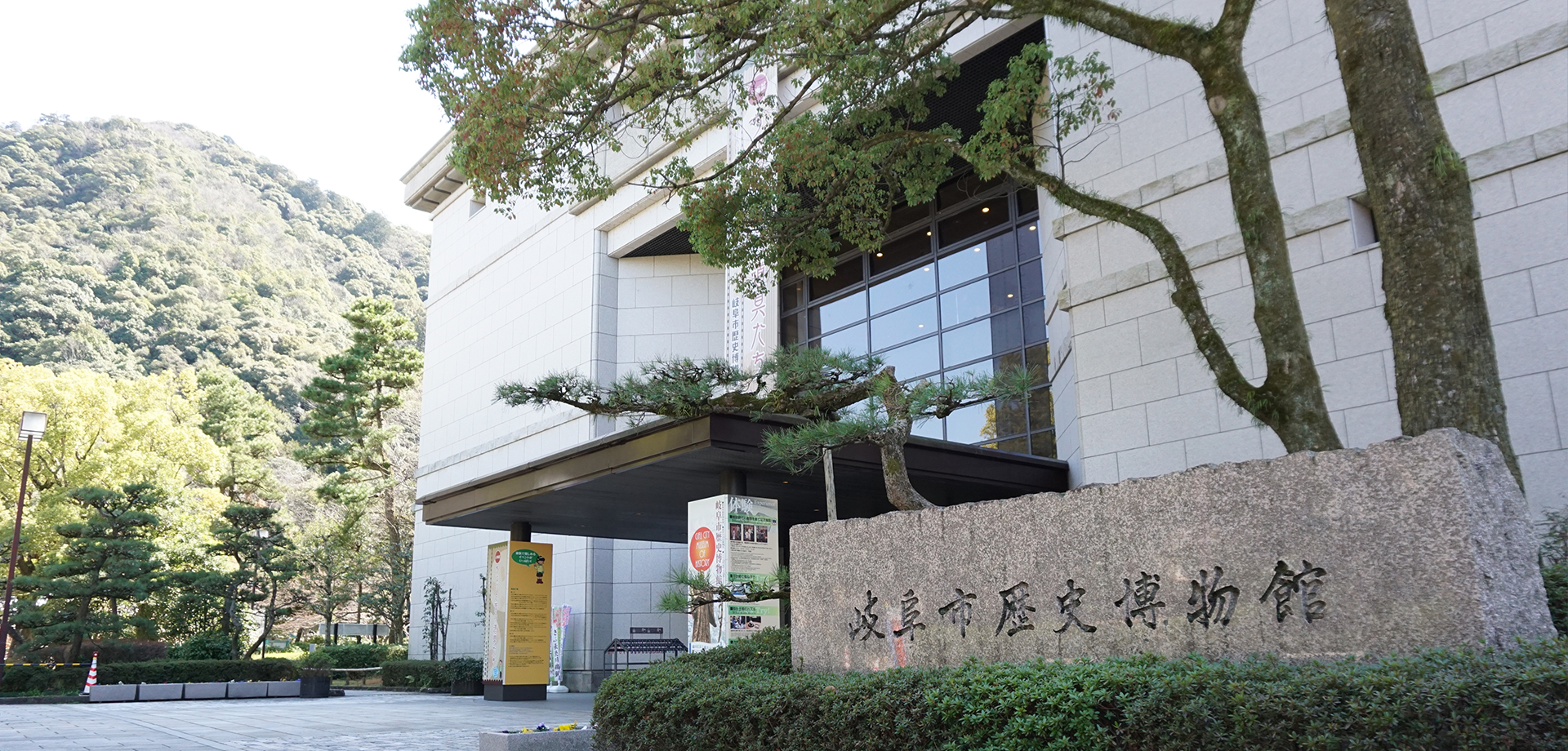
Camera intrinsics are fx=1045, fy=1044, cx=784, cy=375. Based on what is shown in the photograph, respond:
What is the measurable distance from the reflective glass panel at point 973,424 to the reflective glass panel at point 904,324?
1.71 meters

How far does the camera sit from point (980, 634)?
20.0 ft

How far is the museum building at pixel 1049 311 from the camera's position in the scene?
29.3 ft

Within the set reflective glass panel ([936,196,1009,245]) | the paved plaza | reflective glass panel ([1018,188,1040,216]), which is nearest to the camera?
the paved plaza

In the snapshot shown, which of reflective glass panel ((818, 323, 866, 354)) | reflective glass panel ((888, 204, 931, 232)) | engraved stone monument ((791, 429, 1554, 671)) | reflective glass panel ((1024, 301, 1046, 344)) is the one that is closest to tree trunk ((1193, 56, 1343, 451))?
engraved stone monument ((791, 429, 1554, 671))

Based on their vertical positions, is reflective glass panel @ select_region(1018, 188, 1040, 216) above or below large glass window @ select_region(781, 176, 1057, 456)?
above

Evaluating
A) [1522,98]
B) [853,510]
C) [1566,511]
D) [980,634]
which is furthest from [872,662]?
[853,510]

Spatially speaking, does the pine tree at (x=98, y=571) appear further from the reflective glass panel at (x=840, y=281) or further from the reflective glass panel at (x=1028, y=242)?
the reflective glass panel at (x=1028, y=242)

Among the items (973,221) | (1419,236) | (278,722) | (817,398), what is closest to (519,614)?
(278,722)

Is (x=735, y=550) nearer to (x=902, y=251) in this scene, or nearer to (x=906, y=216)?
(x=902, y=251)

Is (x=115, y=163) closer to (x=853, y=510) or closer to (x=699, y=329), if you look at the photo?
(x=699, y=329)

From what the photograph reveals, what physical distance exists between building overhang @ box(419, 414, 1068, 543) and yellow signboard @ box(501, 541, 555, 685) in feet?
1.90

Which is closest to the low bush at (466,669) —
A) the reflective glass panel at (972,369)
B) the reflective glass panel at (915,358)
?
the reflective glass panel at (915,358)

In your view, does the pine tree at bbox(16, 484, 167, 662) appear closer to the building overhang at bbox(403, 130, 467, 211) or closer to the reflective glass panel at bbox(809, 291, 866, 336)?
the building overhang at bbox(403, 130, 467, 211)

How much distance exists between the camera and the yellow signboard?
54.4 ft
